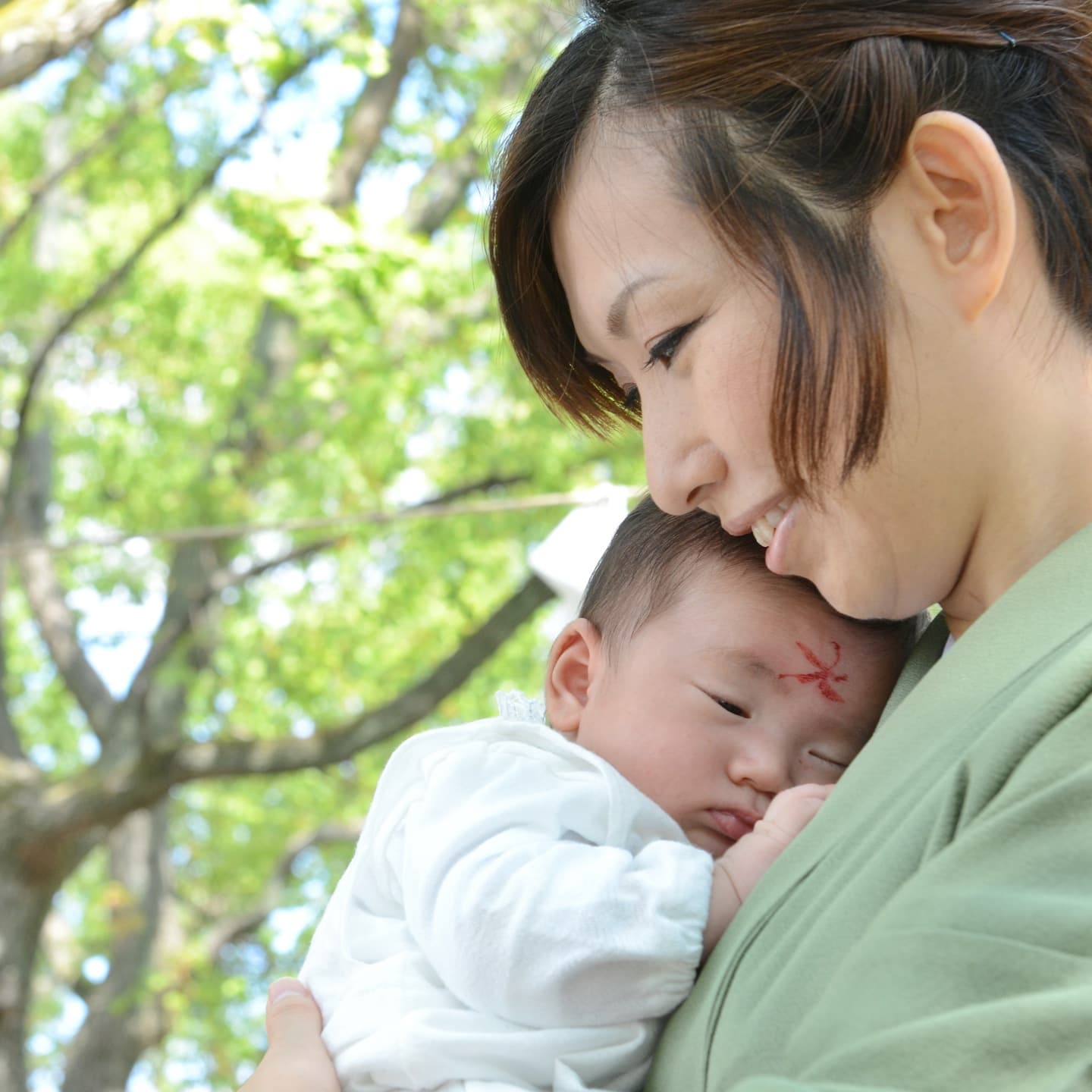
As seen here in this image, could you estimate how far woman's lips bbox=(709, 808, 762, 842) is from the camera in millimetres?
1565

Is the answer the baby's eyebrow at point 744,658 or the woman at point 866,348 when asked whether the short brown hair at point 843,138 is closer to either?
the woman at point 866,348

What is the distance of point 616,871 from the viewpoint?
1346mm

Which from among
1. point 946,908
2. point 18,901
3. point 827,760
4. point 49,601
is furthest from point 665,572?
point 49,601

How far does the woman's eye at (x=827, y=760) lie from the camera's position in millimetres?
1604

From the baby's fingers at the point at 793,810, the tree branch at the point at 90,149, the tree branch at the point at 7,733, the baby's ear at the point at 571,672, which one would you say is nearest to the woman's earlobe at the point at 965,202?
the baby's fingers at the point at 793,810

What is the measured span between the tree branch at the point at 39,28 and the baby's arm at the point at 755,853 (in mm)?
2847

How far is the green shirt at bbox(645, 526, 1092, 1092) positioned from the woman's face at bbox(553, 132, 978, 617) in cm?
11

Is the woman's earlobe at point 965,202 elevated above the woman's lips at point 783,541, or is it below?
above

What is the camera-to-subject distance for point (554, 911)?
1313 mm

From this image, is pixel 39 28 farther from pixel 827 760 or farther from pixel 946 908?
pixel 946 908

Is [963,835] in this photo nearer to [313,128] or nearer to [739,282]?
[739,282]

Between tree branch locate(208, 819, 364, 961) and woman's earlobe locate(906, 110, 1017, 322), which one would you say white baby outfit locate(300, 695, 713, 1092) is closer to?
woman's earlobe locate(906, 110, 1017, 322)

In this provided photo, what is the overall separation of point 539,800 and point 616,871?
0.12 metres

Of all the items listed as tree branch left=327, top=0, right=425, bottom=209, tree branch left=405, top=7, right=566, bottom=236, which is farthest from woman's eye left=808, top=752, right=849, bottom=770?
tree branch left=405, top=7, right=566, bottom=236
